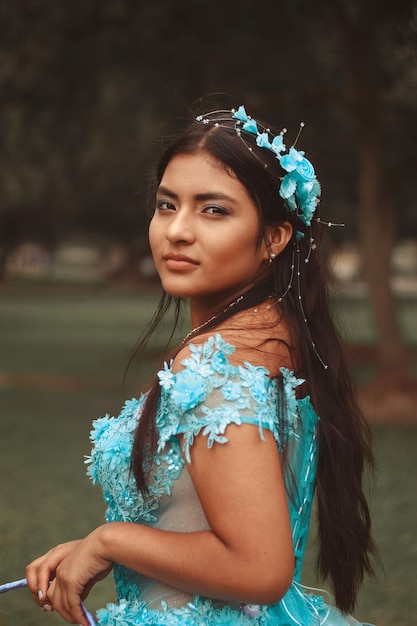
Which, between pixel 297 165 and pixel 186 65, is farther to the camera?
pixel 186 65

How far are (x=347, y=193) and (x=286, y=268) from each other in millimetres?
22872

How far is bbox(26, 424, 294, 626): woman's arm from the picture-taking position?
5.04ft

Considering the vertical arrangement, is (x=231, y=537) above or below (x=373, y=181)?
below

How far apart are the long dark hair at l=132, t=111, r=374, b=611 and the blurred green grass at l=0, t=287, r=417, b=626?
0.40 meters

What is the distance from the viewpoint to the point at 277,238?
1.89 m

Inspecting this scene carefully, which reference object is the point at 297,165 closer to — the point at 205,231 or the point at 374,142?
the point at 205,231

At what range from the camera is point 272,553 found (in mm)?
1550

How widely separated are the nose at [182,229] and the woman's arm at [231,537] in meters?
0.39

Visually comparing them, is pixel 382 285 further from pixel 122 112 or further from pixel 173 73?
pixel 122 112

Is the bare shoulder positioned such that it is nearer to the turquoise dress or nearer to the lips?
the turquoise dress

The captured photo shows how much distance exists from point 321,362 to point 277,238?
0.86 feet

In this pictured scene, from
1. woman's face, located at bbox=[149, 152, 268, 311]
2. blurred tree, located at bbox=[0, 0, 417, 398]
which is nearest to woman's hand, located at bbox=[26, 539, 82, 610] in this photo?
woman's face, located at bbox=[149, 152, 268, 311]

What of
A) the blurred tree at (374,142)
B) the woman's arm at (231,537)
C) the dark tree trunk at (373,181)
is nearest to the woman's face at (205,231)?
the woman's arm at (231,537)

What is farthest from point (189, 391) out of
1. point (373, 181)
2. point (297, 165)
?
point (373, 181)
